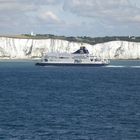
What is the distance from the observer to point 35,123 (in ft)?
165

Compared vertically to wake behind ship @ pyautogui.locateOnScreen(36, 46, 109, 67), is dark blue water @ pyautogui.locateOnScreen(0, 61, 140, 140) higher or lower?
higher

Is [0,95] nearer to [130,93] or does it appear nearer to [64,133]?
[130,93]

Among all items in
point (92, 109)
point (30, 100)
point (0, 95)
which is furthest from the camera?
point (0, 95)

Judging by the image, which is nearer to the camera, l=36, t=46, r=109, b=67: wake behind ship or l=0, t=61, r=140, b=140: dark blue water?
l=0, t=61, r=140, b=140: dark blue water

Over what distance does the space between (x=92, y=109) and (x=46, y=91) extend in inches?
950

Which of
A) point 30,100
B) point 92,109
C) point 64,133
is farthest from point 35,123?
point 30,100

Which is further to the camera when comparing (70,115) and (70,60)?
(70,60)

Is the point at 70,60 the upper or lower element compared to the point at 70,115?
lower

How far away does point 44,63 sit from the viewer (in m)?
188

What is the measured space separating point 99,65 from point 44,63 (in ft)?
53.4

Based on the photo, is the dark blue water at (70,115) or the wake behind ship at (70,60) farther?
the wake behind ship at (70,60)

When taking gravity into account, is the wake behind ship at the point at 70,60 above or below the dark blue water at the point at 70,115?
below

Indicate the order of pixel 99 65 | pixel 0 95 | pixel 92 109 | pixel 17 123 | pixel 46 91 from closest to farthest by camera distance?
pixel 17 123, pixel 92 109, pixel 0 95, pixel 46 91, pixel 99 65

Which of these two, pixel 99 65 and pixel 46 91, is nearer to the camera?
pixel 46 91
